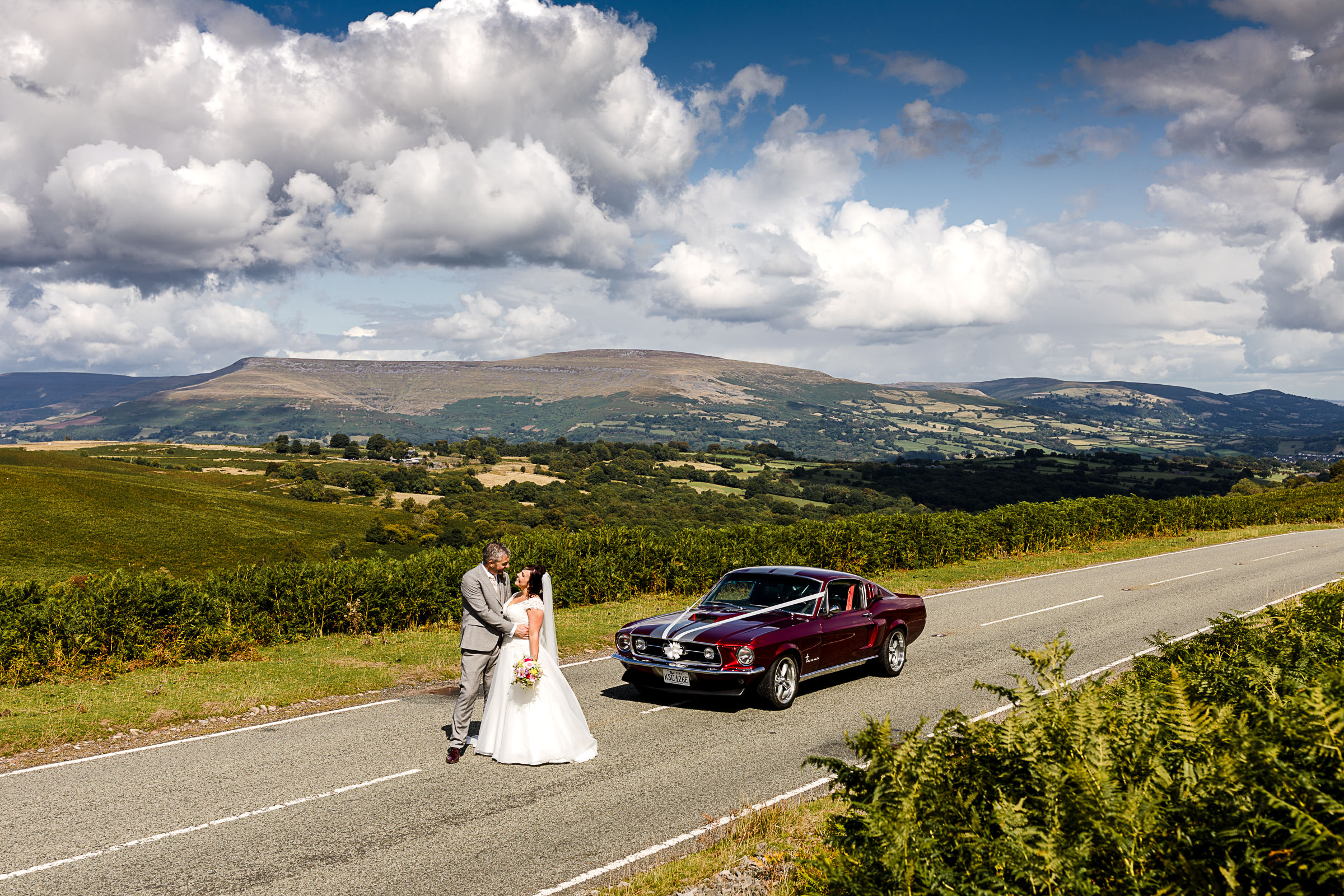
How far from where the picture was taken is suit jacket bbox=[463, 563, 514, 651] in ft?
29.0

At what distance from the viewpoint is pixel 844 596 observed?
11758 millimetres

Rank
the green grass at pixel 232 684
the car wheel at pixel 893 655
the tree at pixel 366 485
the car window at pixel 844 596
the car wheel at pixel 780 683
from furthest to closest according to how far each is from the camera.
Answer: the tree at pixel 366 485, the car wheel at pixel 893 655, the car window at pixel 844 596, the car wheel at pixel 780 683, the green grass at pixel 232 684

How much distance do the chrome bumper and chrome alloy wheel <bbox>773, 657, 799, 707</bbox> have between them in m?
0.38

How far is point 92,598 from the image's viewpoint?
1279 centimetres

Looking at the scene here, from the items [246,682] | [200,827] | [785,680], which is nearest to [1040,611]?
[785,680]

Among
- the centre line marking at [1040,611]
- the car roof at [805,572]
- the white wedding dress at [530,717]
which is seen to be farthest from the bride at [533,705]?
the centre line marking at [1040,611]

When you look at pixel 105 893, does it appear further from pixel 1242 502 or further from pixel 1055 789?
pixel 1242 502

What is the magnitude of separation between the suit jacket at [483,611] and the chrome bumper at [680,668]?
2175 mm

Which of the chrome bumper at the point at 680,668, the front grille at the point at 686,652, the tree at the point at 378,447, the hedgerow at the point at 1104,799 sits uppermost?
the tree at the point at 378,447

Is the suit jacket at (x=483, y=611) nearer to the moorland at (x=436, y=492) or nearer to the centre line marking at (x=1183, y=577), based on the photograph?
the centre line marking at (x=1183, y=577)

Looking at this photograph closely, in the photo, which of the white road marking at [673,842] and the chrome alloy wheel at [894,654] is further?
the chrome alloy wheel at [894,654]

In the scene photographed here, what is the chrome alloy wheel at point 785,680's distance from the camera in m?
10.3

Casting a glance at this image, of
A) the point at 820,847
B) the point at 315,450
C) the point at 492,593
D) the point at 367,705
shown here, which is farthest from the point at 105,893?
the point at 315,450

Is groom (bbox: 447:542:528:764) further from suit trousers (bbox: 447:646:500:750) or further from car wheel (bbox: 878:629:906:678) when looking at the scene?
car wheel (bbox: 878:629:906:678)
